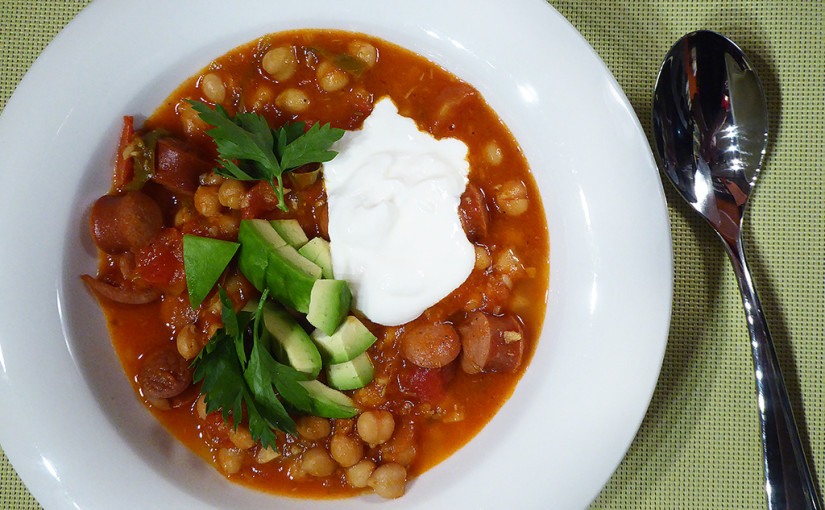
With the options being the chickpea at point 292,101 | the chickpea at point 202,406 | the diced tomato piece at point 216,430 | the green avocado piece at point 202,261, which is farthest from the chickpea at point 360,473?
the chickpea at point 292,101

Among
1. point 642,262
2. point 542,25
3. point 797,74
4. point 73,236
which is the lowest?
point 73,236

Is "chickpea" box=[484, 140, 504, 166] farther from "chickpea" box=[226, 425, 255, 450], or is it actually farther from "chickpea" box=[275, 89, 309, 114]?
"chickpea" box=[226, 425, 255, 450]

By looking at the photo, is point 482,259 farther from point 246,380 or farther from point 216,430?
point 216,430

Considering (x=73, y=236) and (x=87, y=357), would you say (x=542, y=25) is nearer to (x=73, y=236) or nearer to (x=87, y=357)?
(x=73, y=236)

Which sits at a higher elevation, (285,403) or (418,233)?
(418,233)

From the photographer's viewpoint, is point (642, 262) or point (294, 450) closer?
point (642, 262)

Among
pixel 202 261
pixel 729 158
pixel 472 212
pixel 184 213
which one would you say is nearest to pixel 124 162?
pixel 184 213

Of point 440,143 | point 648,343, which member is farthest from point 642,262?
point 440,143

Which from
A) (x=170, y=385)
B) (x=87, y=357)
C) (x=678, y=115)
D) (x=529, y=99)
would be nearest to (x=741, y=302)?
(x=678, y=115)
